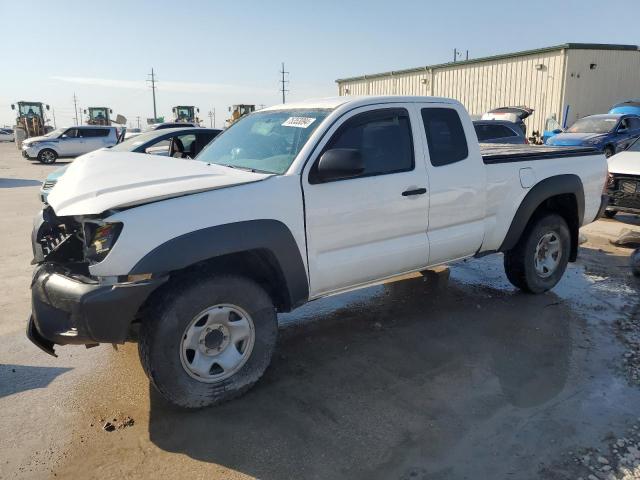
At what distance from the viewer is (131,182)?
336 centimetres

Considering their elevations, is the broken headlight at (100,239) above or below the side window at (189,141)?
below

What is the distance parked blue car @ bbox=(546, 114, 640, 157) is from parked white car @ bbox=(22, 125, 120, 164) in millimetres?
18949

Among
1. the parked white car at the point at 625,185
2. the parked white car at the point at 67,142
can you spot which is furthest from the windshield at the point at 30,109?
the parked white car at the point at 625,185

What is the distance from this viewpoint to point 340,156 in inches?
139

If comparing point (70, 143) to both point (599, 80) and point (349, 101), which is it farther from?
point (599, 80)

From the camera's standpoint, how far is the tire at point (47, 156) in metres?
23.7

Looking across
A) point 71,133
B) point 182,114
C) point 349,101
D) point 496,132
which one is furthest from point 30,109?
point 349,101

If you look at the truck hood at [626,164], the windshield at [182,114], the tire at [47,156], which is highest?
the windshield at [182,114]

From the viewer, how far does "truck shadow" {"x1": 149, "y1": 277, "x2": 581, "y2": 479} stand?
300 centimetres

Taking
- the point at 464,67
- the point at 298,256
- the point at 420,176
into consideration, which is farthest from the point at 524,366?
the point at 464,67

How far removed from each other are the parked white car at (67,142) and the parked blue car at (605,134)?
62.2ft

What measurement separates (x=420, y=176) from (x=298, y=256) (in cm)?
131

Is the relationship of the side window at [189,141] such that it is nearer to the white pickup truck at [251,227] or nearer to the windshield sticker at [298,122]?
the white pickup truck at [251,227]

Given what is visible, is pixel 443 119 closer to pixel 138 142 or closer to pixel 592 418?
pixel 592 418
